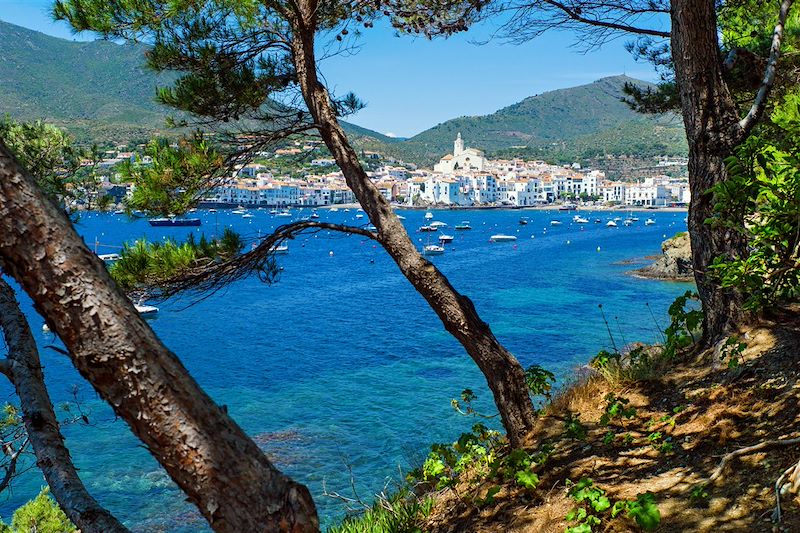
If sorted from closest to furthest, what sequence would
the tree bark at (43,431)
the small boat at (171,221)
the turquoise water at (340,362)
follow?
the tree bark at (43,431) → the small boat at (171,221) → the turquoise water at (340,362)

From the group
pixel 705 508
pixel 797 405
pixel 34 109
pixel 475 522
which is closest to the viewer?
pixel 705 508

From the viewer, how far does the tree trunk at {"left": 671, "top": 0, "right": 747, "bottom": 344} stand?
4340 mm

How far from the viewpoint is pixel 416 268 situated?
442 cm

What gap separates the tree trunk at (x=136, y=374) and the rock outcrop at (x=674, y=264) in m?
31.7

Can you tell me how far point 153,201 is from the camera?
420cm

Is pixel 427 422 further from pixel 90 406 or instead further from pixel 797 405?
pixel 797 405

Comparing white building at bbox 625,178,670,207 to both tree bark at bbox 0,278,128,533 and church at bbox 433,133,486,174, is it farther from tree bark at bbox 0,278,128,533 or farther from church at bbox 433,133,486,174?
tree bark at bbox 0,278,128,533

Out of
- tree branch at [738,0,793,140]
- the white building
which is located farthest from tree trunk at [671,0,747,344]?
the white building

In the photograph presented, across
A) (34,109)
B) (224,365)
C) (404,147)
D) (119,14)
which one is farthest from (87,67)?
(119,14)

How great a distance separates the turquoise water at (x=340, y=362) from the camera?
1073 cm

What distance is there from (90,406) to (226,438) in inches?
603

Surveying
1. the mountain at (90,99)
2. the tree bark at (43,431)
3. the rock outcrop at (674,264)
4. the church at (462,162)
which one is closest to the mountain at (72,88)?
the mountain at (90,99)

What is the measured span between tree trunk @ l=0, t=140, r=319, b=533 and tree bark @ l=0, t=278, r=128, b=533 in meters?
0.55

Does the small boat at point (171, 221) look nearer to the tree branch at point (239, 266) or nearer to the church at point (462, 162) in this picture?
the tree branch at point (239, 266)
